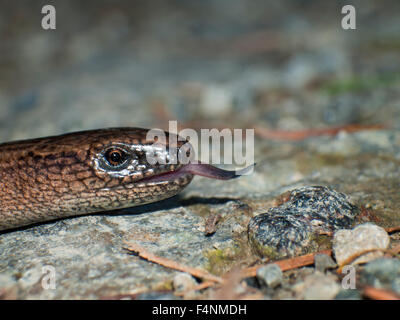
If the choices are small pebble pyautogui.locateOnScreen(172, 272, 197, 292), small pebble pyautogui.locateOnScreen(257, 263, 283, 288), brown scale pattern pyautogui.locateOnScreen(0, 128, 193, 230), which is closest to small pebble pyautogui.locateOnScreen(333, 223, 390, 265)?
small pebble pyautogui.locateOnScreen(257, 263, 283, 288)

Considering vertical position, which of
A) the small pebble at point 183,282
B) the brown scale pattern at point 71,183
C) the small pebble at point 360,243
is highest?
the brown scale pattern at point 71,183

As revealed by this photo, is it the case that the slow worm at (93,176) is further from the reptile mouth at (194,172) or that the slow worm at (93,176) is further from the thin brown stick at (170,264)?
the thin brown stick at (170,264)

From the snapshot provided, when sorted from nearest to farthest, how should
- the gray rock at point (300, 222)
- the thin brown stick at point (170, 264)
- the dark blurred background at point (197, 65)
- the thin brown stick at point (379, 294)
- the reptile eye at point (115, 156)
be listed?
the thin brown stick at point (379, 294) → the thin brown stick at point (170, 264) → the gray rock at point (300, 222) → the reptile eye at point (115, 156) → the dark blurred background at point (197, 65)

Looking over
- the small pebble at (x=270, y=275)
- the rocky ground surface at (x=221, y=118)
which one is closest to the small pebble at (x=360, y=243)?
the rocky ground surface at (x=221, y=118)

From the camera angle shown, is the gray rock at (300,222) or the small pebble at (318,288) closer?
the small pebble at (318,288)

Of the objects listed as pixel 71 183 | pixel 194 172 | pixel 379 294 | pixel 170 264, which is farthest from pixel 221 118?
pixel 379 294

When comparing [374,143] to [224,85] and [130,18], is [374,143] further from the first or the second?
[130,18]
